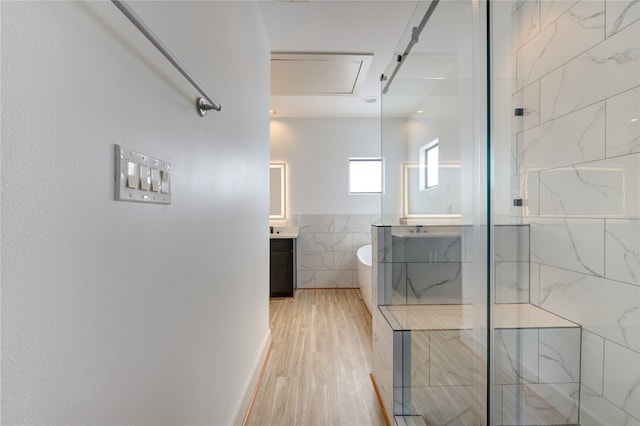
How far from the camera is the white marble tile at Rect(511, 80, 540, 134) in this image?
3.14ft

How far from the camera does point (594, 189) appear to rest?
83 centimetres

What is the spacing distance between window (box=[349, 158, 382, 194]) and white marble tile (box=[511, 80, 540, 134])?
3.91 metres

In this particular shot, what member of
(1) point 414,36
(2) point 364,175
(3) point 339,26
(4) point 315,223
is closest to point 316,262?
(4) point 315,223

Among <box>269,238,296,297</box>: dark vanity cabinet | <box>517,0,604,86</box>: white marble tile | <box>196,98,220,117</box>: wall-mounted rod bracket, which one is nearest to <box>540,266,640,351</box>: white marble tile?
<box>517,0,604,86</box>: white marble tile

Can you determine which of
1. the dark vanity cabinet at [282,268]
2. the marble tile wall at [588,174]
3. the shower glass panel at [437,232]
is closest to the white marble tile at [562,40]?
the marble tile wall at [588,174]

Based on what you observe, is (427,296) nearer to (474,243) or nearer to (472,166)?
(474,243)

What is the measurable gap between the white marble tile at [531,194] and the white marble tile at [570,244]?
0.10ft

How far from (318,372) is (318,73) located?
253cm

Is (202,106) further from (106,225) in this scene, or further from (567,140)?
(567,140)

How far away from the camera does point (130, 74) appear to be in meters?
0.71

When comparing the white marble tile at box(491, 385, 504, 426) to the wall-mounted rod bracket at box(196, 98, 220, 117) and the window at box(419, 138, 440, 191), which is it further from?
the wall-mounted rod bracket at box(196, 98, 220, 117)

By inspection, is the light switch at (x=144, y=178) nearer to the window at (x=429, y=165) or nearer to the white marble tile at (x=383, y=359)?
the window at (x=429, y=165)

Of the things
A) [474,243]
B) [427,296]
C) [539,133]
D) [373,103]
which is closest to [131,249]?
[474,243]

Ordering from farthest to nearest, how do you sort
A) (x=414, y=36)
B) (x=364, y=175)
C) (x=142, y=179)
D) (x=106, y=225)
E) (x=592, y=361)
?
1. (x=364, y=175)
2. (x=414, y=36)
3. (x=592, y=361)
4. (x=142, y=179)
5. (x=106, y=225)
